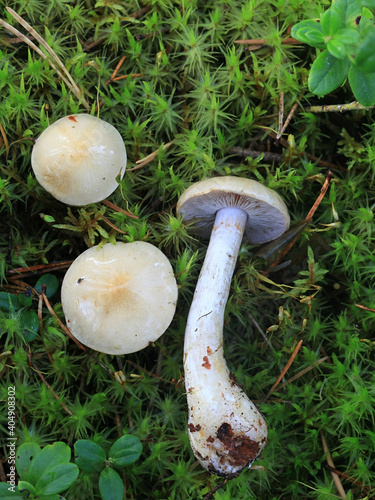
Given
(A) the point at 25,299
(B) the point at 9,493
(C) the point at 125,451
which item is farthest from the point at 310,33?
(B) the point at 9,493

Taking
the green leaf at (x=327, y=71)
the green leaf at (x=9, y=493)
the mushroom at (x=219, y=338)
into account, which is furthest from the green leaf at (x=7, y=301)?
the green leaf at (x=327, y=71)

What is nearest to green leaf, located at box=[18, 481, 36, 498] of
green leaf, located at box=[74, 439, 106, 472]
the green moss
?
green leaf, located at box=[74, 439, 106, 472]

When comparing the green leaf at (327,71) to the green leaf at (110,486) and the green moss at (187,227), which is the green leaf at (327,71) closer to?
the green moss at (187,227)

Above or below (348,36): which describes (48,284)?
below

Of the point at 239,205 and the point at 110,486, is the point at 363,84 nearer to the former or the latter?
the point at 239,205

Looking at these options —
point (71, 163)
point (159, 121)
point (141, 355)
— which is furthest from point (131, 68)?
point (141, 355)
